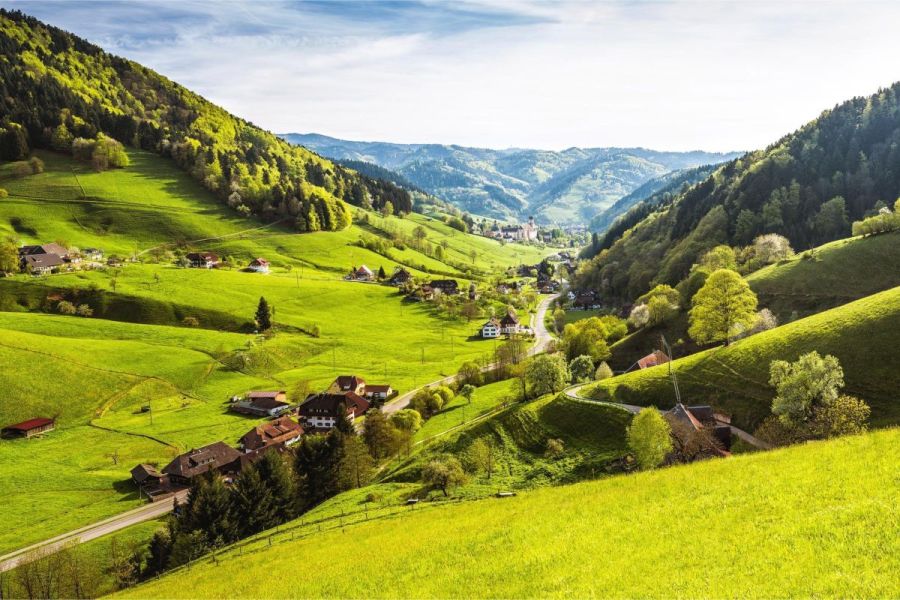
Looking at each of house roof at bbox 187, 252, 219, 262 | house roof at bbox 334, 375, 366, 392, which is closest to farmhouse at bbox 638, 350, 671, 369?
house roof at bbox 334, 375, 366, 392

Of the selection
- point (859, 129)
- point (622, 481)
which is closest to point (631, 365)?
point (622, 481)

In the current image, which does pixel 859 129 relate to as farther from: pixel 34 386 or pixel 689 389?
pixel 34 386

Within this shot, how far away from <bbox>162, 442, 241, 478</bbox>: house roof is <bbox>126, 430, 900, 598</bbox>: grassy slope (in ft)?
139

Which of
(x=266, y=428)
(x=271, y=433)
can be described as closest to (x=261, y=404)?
(x=266, y=428)

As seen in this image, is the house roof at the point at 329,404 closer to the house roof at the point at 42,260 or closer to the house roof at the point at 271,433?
the house roof at the point at 271,433

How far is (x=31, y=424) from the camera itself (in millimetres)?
87250

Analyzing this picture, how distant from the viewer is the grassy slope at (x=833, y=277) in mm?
90562

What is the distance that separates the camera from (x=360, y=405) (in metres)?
105

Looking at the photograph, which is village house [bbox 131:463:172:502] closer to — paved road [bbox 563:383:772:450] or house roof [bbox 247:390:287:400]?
house roof [bbox 247:390:287:400]

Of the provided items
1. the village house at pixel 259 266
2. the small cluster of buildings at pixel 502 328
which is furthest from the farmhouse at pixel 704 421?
the village house at pixel 259 266

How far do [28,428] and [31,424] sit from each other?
134 cm

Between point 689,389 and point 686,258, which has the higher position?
point 686,258

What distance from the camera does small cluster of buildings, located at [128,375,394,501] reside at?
247 feet

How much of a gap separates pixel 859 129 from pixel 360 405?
21206 centimetres
